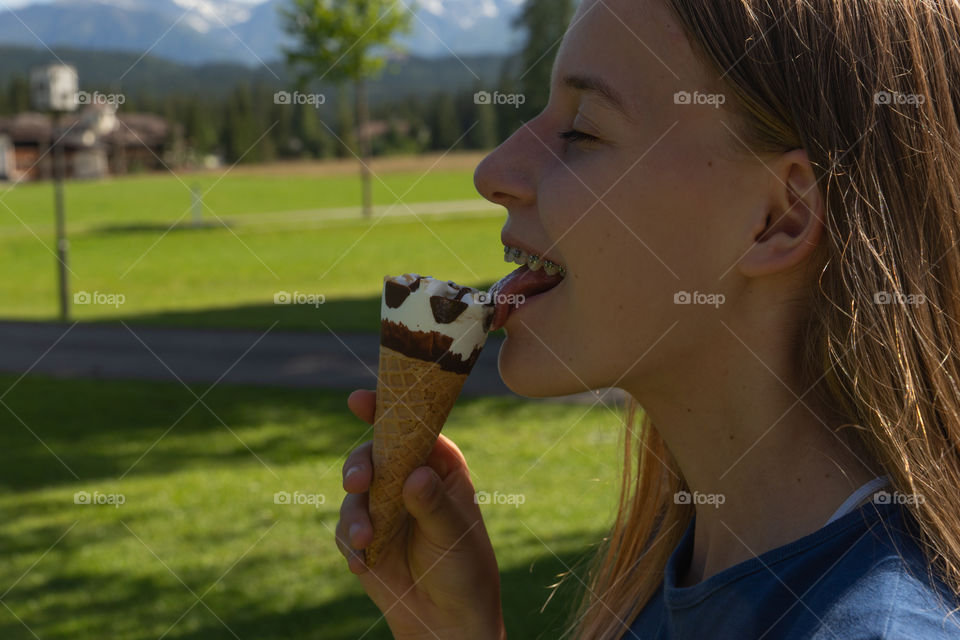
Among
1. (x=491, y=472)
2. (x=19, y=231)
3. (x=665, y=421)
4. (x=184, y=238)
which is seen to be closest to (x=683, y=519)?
(x=665, y=421)

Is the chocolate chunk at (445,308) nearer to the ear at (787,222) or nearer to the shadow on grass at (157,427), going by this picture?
the ear at (787,222)

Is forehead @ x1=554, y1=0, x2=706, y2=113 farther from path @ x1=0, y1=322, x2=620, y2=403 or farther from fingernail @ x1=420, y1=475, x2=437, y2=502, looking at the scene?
path @ x1=0, y1=322, x2=620, y2=403

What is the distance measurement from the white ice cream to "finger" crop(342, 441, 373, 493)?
28cm

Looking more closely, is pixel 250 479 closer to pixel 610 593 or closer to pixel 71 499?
pixel 71 499

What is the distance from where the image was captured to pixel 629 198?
1.55 metres

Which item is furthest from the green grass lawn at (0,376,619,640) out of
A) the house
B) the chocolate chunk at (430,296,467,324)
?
the house

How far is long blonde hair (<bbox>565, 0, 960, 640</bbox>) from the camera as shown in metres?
1.42

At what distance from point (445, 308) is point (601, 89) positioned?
0.60 meters

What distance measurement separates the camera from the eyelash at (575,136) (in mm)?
1620

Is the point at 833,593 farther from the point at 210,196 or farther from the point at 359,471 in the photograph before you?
the point at 210,196

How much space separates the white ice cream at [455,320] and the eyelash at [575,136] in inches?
16.5

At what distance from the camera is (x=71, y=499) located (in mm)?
6828

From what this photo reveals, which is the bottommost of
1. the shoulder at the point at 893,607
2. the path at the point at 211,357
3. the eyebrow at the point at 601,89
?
the path at the point at 211,357

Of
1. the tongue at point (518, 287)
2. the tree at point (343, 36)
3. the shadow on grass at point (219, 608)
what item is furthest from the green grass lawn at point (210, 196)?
the tongue at point (518, 287)
